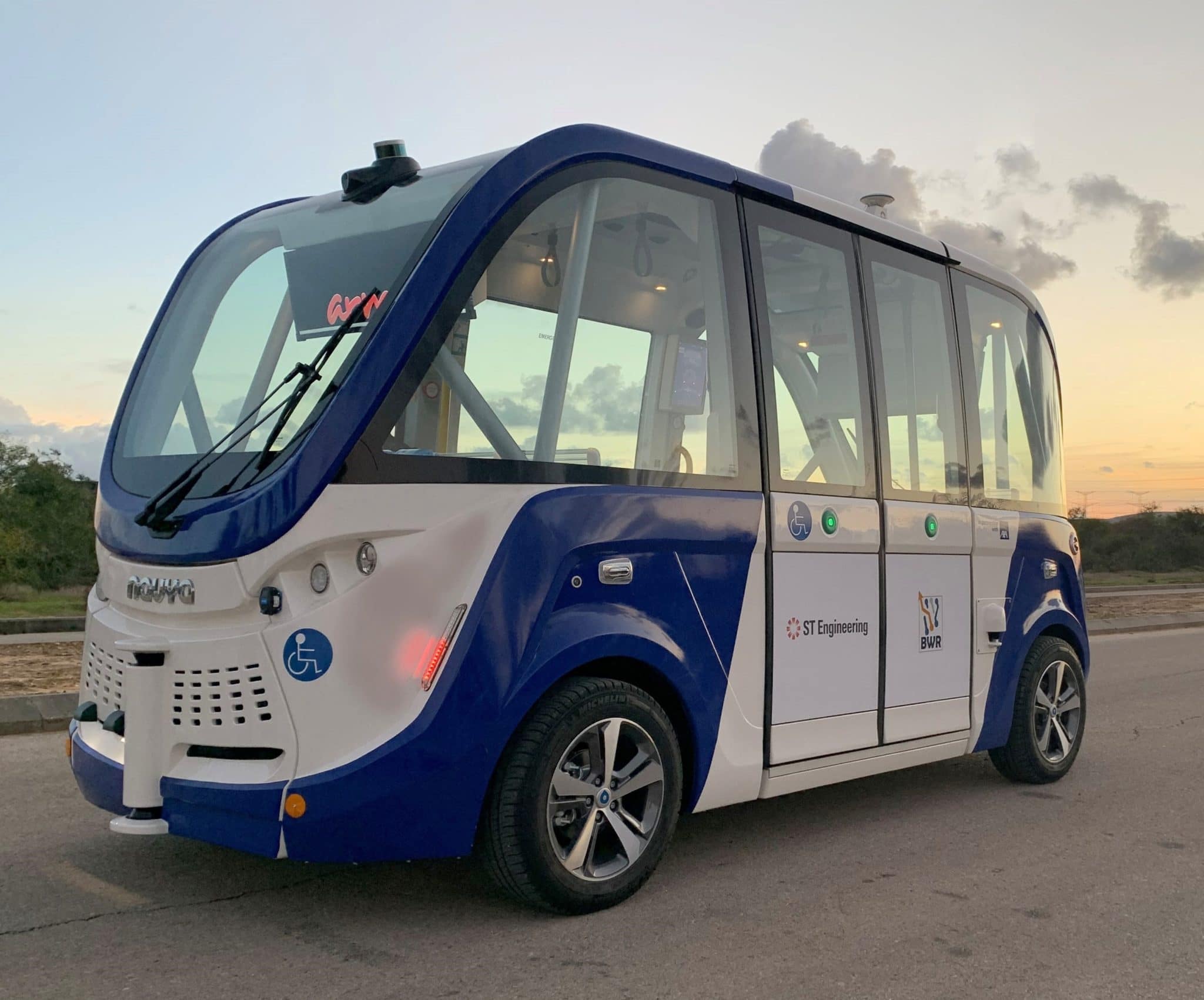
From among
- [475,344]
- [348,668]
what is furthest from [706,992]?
[475,344]

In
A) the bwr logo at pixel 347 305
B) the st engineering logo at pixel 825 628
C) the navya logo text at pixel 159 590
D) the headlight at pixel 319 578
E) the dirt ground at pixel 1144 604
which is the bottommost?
the dirt ground at pixel 1144 604

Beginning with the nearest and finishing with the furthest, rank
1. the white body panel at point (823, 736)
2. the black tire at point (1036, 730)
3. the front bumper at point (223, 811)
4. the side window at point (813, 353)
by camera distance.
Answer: the front bumper at point (223, 811) < the white body panel at point (823, 736) < the side window at point (813, 353) < the black tire at point (1036, 730)

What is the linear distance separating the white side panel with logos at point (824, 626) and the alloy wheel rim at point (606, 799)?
79 cm

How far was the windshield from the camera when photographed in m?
4.22

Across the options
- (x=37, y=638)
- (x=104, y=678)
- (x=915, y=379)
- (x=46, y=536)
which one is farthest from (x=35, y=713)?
(x=46, y=536)

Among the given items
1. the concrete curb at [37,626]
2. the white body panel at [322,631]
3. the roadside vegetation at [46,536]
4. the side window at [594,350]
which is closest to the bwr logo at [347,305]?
the side window at [594,350]

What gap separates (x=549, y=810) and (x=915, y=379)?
123 inches

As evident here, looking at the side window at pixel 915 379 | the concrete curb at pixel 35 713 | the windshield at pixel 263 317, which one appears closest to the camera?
the windshield at pixel 263 317

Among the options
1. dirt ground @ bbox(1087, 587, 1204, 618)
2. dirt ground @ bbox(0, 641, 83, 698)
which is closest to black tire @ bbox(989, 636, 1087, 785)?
dirt ground @ bbox(0, 641, 83, 698)

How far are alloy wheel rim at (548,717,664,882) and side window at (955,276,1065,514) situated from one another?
9.24 ft

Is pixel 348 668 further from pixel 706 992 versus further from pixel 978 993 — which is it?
pixel 978 993

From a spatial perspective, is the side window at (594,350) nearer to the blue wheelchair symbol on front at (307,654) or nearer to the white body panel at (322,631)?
the white body panel at (322,631)

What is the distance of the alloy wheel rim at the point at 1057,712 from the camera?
22.9ft

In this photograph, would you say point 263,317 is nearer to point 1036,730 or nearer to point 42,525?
point 1036,730
